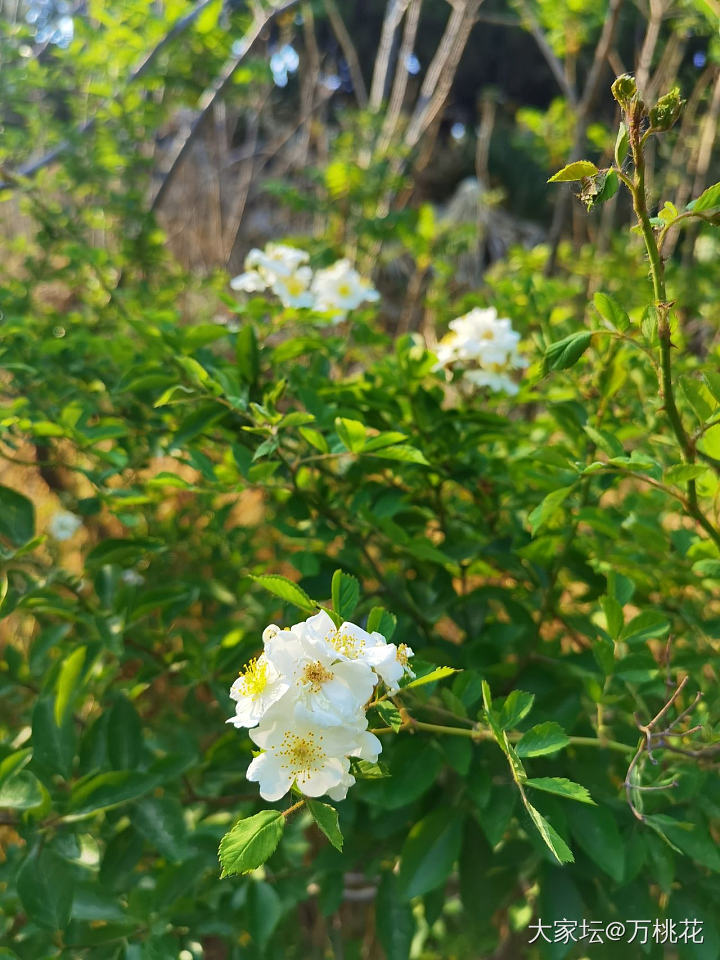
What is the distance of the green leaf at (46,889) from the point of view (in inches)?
30.6

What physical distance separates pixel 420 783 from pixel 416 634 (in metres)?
0.21

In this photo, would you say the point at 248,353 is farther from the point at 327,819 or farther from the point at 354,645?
the point at 327,819

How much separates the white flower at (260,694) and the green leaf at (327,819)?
0.07 m

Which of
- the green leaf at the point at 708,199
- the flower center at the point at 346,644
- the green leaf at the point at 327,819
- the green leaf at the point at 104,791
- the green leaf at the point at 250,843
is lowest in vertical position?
the green leaf at the point at 104,791

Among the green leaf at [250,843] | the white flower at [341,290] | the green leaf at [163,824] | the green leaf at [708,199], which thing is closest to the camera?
the green leaf at [250,843]

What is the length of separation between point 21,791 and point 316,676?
43 centimetres

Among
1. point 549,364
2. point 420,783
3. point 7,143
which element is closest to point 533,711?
point 420,783

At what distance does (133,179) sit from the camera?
2.20 metres

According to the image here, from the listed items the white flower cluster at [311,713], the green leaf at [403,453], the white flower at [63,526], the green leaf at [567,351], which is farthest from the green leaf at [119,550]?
the white flower at [63,526]

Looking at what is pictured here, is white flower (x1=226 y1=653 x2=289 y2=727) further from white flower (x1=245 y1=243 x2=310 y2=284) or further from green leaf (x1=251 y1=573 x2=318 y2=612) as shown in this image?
white flower (x1=245 y1=243 x2=310 y2=284)

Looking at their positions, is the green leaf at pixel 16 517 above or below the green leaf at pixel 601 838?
above

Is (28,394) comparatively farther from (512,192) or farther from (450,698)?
(512,192)

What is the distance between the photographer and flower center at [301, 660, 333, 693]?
0.57 meters

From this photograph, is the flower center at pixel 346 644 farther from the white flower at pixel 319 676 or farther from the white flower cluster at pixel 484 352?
the white flower cluster at pixel 484 352
